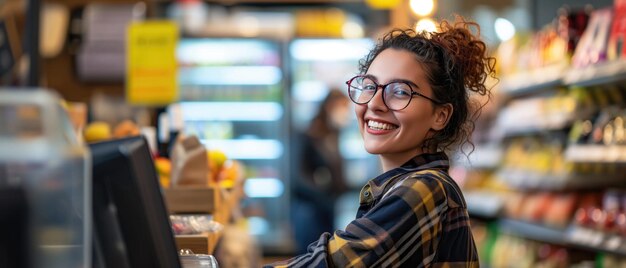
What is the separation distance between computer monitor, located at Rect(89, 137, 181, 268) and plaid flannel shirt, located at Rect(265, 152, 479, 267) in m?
0.46

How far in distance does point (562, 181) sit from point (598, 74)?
1.24 meters

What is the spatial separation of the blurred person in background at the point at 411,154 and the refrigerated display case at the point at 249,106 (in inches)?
284

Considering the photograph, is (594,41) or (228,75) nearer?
(594,41)

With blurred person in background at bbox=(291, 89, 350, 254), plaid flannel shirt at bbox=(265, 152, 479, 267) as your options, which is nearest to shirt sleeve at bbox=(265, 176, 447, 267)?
plaid flannel shirt at bbox=(265, 152, 479, 267)

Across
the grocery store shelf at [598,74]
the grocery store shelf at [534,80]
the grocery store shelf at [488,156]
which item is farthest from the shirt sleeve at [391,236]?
the grocery store shelf at [488,156]

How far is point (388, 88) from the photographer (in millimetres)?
2004

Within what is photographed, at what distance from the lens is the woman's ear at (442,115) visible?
2.06m

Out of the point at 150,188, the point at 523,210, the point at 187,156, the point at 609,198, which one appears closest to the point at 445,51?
the point at 150,188

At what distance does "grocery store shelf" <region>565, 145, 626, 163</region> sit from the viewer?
185 inches

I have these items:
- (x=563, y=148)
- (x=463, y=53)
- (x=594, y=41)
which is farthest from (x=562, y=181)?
(x=463, y=53)

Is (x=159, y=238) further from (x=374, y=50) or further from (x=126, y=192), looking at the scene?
(x=374, y=50)

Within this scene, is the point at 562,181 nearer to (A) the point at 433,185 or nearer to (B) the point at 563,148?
(B) the point at 563,148

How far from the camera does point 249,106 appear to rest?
9492 millimetres

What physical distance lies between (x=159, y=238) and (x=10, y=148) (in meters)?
0.54
